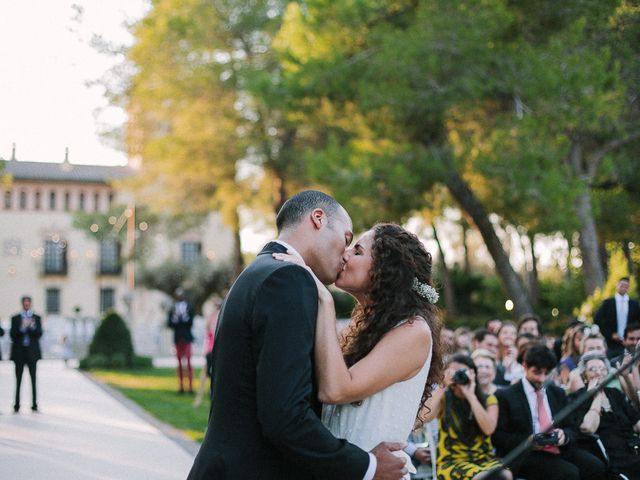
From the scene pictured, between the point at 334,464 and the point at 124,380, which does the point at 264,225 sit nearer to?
the point at 124,380

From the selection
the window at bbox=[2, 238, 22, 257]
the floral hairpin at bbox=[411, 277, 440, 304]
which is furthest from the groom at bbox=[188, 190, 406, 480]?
the window at bbox=[2, 238, 22, 257]

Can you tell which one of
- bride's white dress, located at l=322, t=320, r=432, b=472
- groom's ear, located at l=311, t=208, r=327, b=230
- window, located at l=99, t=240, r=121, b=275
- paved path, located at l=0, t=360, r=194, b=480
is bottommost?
paved path, located at l=0, t=360, r=194, b=480

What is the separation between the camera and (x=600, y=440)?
23.6 feet

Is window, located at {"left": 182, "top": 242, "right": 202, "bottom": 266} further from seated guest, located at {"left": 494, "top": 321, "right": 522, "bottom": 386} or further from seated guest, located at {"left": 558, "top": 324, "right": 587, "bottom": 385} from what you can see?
seated guest, located at {"left": 558, "top": 324, "right": 587, "bottom": 385}

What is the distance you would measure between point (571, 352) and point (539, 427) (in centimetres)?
270

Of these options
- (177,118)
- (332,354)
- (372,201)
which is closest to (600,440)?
(332,354)

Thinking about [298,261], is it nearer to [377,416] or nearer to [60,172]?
[377,416]

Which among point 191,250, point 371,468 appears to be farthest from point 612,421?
point 191,250

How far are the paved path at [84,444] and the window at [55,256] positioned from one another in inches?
1991

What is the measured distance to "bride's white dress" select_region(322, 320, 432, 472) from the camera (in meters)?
3.22

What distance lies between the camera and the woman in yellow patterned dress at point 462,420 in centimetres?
661

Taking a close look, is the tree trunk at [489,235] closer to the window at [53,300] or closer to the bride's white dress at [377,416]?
the bride's white dress at [377,416]

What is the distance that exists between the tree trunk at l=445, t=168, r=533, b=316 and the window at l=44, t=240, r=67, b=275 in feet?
164

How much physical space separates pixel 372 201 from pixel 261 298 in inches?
659
